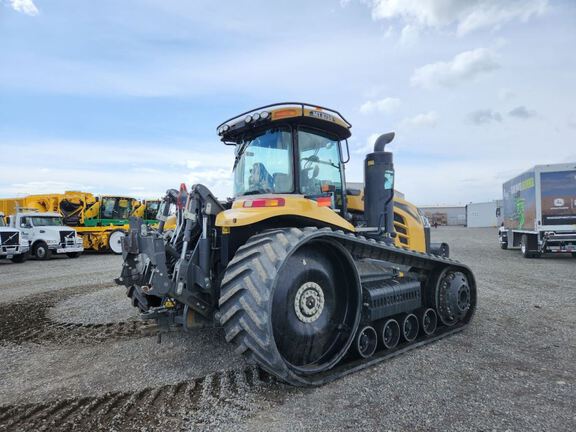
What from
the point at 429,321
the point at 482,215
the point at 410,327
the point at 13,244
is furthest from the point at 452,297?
the point at 482,215

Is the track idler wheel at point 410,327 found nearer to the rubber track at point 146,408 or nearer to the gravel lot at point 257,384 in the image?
the gravel lot at point 257,384

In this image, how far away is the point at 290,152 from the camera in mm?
4734

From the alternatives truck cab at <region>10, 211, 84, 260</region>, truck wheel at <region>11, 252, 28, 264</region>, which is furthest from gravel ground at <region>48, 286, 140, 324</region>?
truck cab at <region>10, 211, 84, 260</region>

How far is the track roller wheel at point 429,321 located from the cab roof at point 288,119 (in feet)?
8.68

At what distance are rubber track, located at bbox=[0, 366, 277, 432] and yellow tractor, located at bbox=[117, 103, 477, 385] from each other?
0.45 m

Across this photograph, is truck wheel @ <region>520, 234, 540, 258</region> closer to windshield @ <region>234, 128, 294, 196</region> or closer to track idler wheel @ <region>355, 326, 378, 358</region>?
track idler wheel @ <region>355, 326, 378, 358</region>

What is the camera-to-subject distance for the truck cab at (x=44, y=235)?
18.7 meters

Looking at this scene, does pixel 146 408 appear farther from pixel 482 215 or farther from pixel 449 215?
pixel 449 215

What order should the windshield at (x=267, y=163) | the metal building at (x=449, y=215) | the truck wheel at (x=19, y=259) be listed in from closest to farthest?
the windshield at (x=267, y=163) → the truck wheel at (x=19, y=259) → the metal building at (x=449, y=215)

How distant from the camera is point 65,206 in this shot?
22.2 metres

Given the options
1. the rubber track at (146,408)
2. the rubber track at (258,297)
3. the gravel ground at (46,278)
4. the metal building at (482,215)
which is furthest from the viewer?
the metal building at (482,215)

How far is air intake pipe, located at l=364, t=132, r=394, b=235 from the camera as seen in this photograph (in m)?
Result: 5.33

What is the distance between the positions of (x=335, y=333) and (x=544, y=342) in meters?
2.88

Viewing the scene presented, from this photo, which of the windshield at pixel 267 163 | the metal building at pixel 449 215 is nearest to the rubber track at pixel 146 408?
the windshield at pixel 267 163
